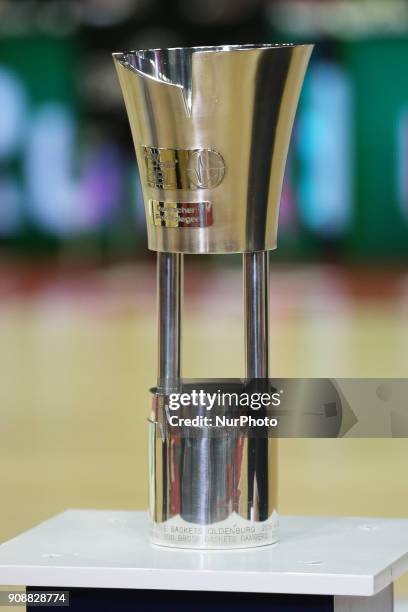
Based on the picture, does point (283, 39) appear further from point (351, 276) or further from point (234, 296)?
point (234, 296)

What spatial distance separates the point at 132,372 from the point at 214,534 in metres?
4.61

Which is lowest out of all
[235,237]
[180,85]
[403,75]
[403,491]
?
[403,491]

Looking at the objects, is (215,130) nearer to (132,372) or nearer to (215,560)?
(215,560)

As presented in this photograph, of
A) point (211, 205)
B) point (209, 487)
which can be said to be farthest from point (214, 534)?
point (211, 205)

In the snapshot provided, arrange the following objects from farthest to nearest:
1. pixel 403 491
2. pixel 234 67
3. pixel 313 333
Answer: pixel 313 333
pixel 403 491
pixel 234 67

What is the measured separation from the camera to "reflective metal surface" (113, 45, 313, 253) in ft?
4.57

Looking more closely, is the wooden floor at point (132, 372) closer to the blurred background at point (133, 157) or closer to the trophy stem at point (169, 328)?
the blurred background at point (133, 157)

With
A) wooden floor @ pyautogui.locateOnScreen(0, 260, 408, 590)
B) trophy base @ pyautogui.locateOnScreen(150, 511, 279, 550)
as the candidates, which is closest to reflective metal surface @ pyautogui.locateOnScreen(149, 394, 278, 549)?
trophy base @ pyautogui.locateOnScreen(150, 511, 279, 550)

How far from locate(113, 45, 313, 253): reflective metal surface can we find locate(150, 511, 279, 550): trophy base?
0.29m

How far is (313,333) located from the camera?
744 centimetres

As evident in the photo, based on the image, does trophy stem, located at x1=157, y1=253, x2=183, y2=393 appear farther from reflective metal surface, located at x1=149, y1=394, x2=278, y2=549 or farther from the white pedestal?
the white pedestal

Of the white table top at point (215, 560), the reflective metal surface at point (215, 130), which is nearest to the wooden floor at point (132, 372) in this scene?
the white table top at point (215, 560)

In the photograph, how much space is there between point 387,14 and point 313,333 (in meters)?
5.49

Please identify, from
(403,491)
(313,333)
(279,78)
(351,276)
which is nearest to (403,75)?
(351,276)
